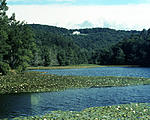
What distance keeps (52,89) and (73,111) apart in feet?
44.1

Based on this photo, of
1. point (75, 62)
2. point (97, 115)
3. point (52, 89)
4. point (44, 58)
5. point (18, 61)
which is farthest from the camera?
point (75, 62)

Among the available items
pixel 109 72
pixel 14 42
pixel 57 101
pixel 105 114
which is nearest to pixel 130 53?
pixel 109 72

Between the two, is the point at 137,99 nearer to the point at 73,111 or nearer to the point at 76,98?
the point at 76,98

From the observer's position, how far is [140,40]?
13775 cm

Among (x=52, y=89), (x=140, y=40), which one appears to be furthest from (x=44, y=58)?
(x=52, y=89)

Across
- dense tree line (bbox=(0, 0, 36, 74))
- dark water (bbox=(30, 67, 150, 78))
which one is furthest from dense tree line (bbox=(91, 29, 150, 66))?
dense tree line (bbox=(0, 0, 36, 74))

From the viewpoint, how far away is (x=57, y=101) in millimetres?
26859

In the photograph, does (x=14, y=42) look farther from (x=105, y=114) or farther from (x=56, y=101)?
(x=105, y=114)

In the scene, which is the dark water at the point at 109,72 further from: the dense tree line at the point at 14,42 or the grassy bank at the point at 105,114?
the grassy bank at the point at 105,114

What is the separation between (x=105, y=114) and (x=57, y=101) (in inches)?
308

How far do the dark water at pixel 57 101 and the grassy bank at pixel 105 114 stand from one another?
5.68ft

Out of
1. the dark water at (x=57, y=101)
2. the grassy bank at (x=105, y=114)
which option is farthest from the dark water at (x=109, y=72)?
the grassy bank at (x=105, y=114)

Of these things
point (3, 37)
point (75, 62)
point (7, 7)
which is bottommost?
point (75, 62)

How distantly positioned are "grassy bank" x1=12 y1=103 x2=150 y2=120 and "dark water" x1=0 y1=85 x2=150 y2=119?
1.73 metres
